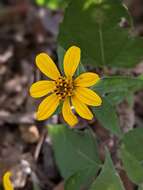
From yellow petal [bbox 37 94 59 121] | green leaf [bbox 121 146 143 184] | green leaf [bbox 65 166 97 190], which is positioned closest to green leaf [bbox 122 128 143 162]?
green leaf [bbox 121 146 143 184]

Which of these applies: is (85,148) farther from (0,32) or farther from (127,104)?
(0,32)

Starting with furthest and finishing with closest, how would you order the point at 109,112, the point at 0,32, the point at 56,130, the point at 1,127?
the point at 0,32, the point at 1,127, the point at 56,130, the point at 109,112

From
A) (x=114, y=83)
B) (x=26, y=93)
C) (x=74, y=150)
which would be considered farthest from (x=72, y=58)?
(x=26, y=93)

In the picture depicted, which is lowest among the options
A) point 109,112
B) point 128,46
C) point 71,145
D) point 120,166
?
point 120,166

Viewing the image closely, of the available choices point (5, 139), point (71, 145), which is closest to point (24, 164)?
point (5, 139)

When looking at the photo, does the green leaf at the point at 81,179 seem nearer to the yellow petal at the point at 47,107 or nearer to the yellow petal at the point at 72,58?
the yellow petal at the point at 47,107

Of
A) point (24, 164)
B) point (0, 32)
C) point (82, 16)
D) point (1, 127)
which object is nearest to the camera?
point (82, 16)

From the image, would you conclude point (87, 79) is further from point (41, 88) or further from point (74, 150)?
point (74, 150)
